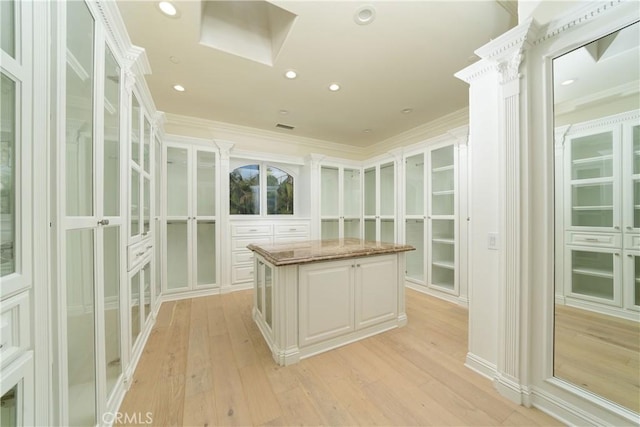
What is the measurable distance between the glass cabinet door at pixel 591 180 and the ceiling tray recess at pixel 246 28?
2.37 m

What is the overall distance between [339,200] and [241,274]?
2.38 metres

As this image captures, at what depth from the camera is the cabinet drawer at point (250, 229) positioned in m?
3.74

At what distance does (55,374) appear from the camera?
33.9 inches

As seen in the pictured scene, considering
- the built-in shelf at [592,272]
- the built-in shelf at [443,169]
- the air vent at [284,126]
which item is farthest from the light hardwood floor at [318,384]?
the air vent at [284,126]

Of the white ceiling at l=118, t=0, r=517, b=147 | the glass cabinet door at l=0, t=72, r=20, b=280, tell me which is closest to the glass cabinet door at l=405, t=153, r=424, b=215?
the white ceiling at l=118, t=0, r=517, b=147

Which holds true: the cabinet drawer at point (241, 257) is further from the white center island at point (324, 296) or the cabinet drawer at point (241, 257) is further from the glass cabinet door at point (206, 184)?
the white center island at point (324, 296)

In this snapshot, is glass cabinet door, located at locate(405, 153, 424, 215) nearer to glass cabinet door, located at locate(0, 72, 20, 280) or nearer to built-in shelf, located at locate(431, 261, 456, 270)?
built-in shelf, located at locate(431, 261, 456, 270)

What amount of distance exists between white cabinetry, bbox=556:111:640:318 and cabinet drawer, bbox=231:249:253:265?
3628 millimetres

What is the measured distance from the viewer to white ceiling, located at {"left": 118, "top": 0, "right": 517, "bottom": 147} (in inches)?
70.7

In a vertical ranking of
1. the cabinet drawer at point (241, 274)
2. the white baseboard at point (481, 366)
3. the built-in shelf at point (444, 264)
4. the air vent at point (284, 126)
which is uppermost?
the air vent at point (284, 126)

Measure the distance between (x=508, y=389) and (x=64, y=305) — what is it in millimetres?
2489

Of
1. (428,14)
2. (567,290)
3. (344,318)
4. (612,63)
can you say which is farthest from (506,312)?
(428,14)

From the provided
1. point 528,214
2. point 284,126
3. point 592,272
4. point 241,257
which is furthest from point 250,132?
point 592,272

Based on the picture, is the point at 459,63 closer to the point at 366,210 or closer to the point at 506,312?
the point at 506,312
